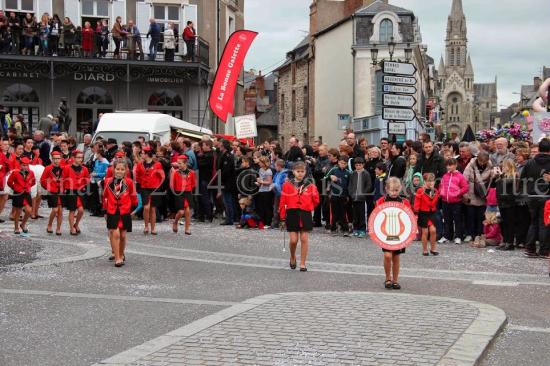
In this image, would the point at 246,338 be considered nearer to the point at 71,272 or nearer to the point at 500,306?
the point at 500,306

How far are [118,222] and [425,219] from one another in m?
5.50

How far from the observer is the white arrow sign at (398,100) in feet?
58.2

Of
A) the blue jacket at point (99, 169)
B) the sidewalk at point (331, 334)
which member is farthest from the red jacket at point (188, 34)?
the sidewalk at point (331, 334)

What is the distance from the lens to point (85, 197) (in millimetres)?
20797

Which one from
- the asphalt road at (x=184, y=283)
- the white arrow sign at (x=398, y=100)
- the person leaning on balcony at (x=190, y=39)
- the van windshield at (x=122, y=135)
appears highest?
the person leaning on balcony at (x=190, y=39)

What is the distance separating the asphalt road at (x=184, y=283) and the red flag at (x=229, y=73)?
12.2m

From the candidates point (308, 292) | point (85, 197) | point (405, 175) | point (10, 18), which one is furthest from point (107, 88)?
point (308, 292)

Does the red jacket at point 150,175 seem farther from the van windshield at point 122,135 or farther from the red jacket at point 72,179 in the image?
the van windshield at point 122,135

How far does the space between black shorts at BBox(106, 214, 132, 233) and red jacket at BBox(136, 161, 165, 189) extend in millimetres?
4005

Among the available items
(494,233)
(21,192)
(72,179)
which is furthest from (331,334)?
(21,192)

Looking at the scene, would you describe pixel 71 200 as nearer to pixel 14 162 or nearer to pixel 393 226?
pixel 14 162

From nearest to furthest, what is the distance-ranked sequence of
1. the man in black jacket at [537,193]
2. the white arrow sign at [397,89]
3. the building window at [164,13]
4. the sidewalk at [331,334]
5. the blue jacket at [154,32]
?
the sidewalk at [331,334] < the man in black jacket at [537,193] < the white arrow sign at [397,89] < the blue jacket at [154,32] < the building window at [164,13]

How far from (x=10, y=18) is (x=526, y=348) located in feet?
95.2

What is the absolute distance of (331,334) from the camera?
7.20 metres
